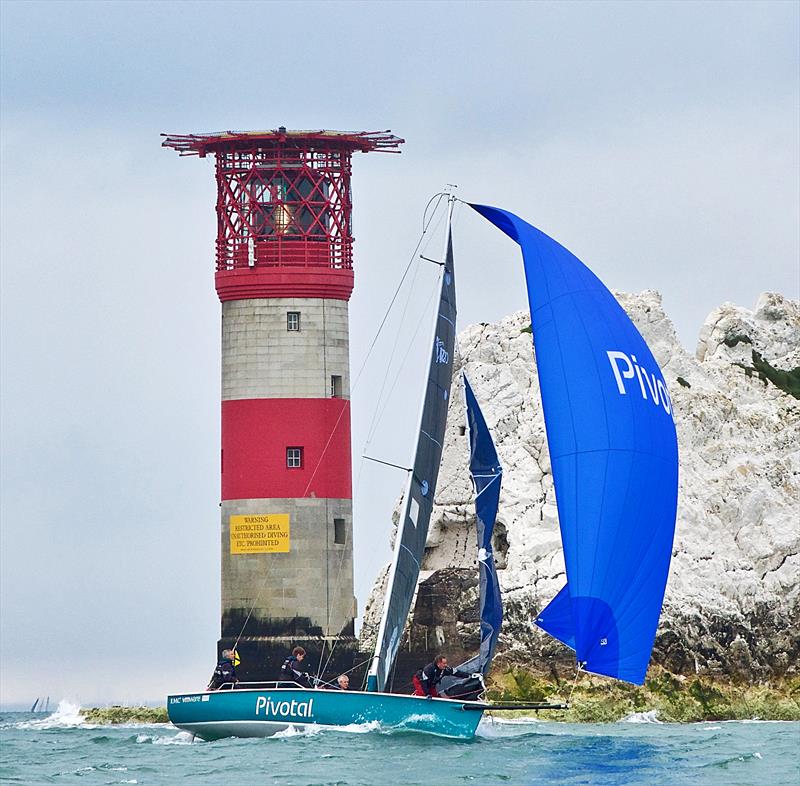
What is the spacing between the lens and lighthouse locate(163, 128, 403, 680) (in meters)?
47.2

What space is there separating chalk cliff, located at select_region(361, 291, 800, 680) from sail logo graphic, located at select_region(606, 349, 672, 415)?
12.0 metres

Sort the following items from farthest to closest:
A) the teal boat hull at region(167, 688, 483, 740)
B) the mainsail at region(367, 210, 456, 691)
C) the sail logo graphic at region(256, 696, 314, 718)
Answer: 1. the sail logo graphic at region(256, 696, 314, 718)
2. the mainsail at region(367, 210, 456, 691)
3. the teal boat hull at region(167, 688, 483, 740)

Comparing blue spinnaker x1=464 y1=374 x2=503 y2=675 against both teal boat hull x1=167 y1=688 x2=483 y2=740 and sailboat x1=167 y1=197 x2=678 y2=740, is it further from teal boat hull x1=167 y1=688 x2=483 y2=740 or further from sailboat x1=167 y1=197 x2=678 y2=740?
sailboat x1=167 y1=197 x2=678 y2=740

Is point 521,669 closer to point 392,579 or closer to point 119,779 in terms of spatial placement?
point 392,579

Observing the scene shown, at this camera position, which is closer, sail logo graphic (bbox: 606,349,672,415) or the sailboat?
the sailboat

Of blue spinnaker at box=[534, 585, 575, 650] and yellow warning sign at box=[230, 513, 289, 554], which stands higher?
yellow warning sign at box=[230, 513, 289, 554]

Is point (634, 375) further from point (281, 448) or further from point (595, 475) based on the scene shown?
point (281, 448)

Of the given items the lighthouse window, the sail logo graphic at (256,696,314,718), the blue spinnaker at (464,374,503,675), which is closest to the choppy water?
the sail logo graphic at (256,696,314,718)

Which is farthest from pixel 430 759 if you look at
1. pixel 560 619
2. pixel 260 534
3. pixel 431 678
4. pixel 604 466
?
pixel 260 534

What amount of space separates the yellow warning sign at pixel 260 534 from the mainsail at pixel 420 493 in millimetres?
9931

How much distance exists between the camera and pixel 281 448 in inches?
1854

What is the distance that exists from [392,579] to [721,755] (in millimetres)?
5085

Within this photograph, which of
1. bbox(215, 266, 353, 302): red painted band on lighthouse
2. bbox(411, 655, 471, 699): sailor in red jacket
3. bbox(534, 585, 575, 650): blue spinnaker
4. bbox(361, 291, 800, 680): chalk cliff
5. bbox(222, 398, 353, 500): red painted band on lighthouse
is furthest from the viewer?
bbox(215, 266, 353, 302): red painted band on lighthouse

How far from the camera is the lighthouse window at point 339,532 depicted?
1876 inches
